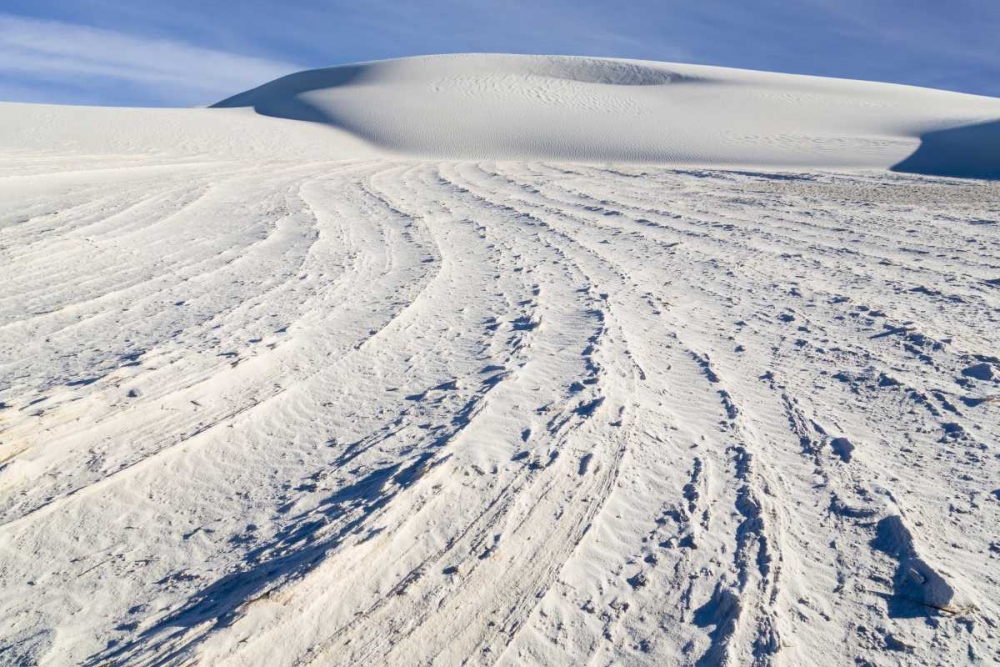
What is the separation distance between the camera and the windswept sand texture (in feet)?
6.81

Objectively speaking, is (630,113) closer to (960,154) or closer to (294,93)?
(960,154)

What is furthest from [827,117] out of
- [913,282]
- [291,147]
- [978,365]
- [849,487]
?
[849,487]

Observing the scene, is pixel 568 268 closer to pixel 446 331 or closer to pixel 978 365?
pixel 446 331

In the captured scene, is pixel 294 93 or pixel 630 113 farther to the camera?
pixel 294 93

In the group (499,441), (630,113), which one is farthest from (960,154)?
(499,441)

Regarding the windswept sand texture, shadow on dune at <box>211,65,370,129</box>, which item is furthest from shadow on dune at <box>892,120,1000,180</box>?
shadow on dune at <box>211,65,370,129</box>

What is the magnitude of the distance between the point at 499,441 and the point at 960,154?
17.3 m

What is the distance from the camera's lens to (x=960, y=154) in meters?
16.2

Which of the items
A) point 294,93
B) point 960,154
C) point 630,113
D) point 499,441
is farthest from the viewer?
point 294,93

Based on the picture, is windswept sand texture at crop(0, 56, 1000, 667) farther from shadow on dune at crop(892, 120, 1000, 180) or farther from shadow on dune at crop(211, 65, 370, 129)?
shadow on dune at crop(211, 65, 370, 129)

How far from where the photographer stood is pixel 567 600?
7.09 feet

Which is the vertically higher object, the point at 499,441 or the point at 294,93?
the point at 499,441

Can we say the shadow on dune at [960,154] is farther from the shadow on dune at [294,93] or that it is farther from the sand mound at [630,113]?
the shadow on dune at [294,93]

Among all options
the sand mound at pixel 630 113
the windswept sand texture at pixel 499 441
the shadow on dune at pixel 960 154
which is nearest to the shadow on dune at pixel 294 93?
the sand mound at pixel 630 113
